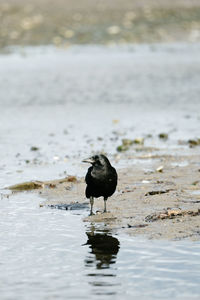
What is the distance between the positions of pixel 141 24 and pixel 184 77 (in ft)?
48.9

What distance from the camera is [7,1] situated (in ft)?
154

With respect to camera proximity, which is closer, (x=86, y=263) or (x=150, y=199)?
(x=86, y=263)

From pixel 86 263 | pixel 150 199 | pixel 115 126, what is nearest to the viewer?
pixel 86 263

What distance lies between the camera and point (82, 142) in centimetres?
1814

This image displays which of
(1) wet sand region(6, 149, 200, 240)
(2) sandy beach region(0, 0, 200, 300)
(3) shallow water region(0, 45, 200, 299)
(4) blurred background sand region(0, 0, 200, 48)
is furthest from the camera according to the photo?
(4) blurred background sand region(0, 0, 200, 48)

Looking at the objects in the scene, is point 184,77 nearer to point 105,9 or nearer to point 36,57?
point 36,57

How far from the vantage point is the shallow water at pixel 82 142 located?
8.53 meters

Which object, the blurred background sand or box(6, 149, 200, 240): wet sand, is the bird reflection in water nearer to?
box(6, 149, 200, 240): wet sand

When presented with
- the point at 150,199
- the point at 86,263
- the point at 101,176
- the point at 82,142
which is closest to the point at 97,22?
the point at 82,142

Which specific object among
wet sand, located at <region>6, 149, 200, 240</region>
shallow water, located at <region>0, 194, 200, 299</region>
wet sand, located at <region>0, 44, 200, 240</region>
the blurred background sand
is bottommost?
shallow water, located at <region>0, 194, 200, 299</region>

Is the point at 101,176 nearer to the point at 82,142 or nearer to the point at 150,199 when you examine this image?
the point at 150,199

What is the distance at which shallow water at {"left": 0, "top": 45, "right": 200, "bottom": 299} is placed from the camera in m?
8.53

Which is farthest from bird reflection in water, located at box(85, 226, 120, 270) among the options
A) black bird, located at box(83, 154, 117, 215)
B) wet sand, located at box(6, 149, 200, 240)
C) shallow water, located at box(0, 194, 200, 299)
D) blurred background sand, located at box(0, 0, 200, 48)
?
blurred background sand, located at box(0, 0, 200, 48)

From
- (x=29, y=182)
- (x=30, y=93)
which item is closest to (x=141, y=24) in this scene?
(x=30, y=93)
